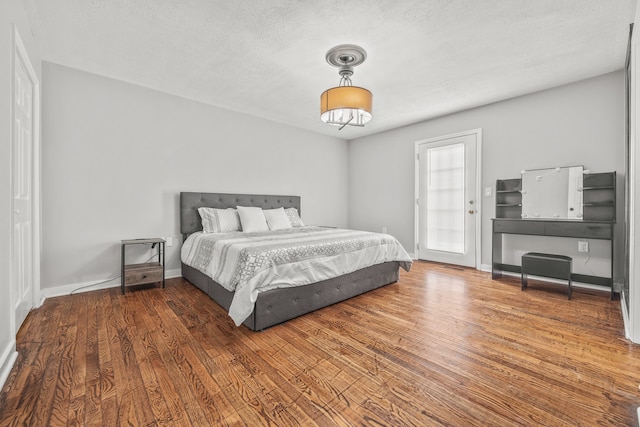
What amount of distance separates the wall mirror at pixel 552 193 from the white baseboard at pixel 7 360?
16.3ft

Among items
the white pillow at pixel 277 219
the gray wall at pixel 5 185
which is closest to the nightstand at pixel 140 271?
the gray wall at pixel 5 185

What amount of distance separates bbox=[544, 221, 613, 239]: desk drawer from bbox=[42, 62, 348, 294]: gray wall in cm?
396

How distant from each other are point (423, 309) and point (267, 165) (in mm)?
3286

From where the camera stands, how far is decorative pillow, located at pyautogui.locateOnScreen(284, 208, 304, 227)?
4.53 meters

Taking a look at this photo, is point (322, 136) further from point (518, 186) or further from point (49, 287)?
point (49, 287)

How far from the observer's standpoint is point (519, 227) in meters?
3.53

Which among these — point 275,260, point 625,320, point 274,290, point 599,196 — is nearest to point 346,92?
point 275,260

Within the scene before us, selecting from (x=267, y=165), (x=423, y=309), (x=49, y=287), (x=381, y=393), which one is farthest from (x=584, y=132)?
(x=49, y=287)

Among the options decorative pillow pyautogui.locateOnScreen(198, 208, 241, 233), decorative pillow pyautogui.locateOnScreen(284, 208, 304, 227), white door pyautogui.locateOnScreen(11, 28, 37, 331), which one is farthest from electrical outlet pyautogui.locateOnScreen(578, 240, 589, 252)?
white door pyautogui.locateOnScreen(11, 28, 37, 331)

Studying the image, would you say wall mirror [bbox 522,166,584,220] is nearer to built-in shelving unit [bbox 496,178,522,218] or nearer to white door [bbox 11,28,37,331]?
built-in shelving unit [bbox 496,178,522,218]

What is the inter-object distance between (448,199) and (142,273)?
440cm

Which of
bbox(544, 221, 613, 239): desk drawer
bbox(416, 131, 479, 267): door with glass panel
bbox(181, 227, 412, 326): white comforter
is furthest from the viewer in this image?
bbox(416, 131, 479, 267): door with glass panel

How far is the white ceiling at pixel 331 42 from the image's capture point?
2.12 metres

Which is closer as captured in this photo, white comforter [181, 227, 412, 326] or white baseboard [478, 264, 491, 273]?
white comforter [181, 227, 412, 326]
